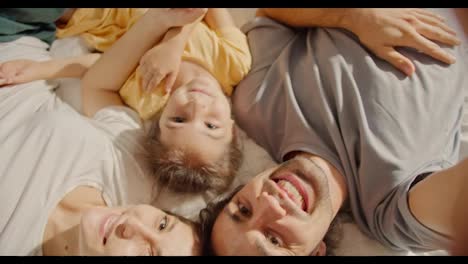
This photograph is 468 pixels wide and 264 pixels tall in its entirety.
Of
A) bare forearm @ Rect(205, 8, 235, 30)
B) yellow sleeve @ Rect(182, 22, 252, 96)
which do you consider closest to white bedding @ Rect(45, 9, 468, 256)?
yellow sleeve @ Rect(182, 22, 252, 96)

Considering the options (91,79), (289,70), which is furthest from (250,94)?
(91,79)

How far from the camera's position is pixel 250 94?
892mm

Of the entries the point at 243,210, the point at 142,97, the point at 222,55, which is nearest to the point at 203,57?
the point at 222,55

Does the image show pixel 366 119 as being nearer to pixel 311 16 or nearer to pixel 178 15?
pixel 311 16

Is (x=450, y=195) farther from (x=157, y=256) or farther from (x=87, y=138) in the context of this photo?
(x=87, y=138)

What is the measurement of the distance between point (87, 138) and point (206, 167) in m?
0.21

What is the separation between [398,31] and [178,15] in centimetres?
41

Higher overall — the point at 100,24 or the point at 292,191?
the point at 100,24

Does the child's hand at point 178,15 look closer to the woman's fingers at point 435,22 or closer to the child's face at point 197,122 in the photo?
the child's face at point 197,122

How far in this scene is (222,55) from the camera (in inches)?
35.8

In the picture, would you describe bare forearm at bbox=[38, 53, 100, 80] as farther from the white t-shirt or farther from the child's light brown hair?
the child's light brown hair

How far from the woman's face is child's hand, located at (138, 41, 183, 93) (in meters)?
0.28

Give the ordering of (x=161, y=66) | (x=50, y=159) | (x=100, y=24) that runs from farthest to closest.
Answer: (x=100, y=24) < (x=161, y=66) < (x=50, y=159)

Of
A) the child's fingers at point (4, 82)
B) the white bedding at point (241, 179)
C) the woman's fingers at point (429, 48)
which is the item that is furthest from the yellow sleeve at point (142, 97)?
the woman's fingers at point (429, 48)
